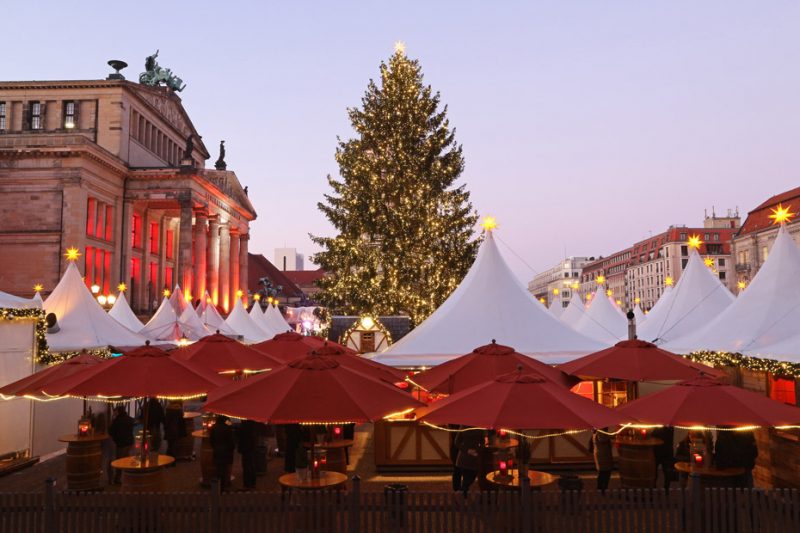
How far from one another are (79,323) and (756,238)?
277ft

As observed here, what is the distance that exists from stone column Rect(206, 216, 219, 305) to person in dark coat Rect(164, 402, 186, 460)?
4649 cm

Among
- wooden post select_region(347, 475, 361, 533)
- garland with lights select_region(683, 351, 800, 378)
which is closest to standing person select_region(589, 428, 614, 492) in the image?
garland with lights select_region(683, 351, 800, 378)

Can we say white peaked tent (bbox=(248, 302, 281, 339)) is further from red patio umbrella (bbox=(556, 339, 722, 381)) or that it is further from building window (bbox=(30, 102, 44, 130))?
red patio umbrella (bbox=(556, 339, 722, 381))

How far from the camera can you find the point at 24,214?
4412cm

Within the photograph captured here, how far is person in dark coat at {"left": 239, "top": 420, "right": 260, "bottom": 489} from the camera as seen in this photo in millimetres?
12820

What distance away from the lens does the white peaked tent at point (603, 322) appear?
94.2ft

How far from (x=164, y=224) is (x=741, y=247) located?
242 feet

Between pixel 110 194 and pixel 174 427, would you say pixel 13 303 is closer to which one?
pixel 174 427

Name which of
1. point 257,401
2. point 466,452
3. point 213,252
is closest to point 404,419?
point 466,452

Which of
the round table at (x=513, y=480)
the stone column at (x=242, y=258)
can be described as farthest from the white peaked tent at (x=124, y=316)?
the stone column at (x=242, y=258)

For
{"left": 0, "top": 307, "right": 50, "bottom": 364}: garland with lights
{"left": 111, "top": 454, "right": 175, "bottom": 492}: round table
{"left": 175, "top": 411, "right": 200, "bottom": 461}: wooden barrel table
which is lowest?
{"left": 175, "top": 411, "right": 200, "bottom": 461}: wooden barrel table

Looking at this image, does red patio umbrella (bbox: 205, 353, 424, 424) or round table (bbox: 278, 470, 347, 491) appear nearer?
red patio umbrella (bbox: 205, 353, 424, 424)

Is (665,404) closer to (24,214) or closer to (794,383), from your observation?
(794,383)

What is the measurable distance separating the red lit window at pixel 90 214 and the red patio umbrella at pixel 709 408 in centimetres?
4517
